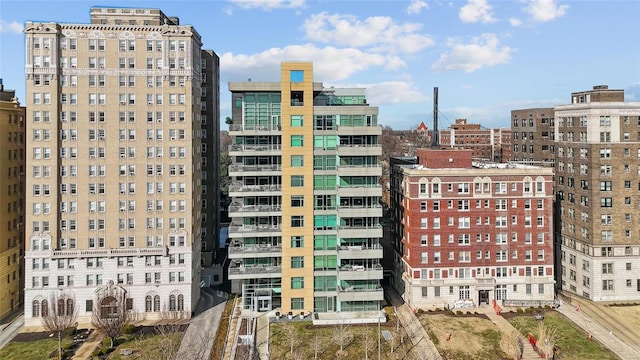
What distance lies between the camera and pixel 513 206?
79.3m

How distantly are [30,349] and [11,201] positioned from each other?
83.6 ft

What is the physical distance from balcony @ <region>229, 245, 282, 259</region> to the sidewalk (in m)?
44.0

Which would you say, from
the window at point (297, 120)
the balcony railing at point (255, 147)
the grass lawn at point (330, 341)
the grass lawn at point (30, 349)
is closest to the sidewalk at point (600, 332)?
the grass lawn at point (330, 341)

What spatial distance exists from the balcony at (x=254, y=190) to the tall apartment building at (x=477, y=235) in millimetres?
20402

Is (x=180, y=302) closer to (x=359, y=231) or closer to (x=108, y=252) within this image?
(x=108, y=252)

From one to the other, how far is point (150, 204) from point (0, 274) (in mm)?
24703

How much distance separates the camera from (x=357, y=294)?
7369 cm

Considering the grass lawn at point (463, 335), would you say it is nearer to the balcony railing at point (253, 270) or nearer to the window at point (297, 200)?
the balcony railing at point (253, 270)

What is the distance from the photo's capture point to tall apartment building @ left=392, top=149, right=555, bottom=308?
7800cm

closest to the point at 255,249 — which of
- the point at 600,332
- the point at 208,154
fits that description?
the point at 208,154

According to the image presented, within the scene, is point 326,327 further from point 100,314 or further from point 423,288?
point 100,314

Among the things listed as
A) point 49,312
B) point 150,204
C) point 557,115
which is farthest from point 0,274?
point 557,115

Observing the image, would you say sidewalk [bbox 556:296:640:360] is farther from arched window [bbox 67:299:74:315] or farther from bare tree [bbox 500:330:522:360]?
arched window [bbox 67:299:74:315]

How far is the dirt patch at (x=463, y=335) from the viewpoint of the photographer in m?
62.7
